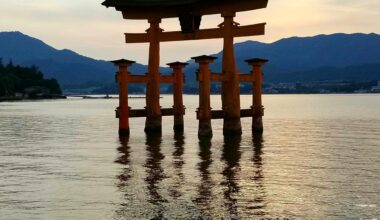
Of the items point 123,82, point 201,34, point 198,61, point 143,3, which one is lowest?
point 123,82

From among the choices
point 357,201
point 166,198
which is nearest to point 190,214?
point 166,198

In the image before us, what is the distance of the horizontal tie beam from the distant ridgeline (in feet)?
355

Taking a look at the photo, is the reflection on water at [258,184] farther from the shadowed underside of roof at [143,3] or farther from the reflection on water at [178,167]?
the shadowed underside of roof at [143,3]

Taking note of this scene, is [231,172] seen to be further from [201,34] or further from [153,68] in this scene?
[153,68]

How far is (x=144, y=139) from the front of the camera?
26.2 m

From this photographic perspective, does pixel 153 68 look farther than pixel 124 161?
Yes

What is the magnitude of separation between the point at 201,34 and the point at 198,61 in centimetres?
257

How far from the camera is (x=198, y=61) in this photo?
23609 millimetres

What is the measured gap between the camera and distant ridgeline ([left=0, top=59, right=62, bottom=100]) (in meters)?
135

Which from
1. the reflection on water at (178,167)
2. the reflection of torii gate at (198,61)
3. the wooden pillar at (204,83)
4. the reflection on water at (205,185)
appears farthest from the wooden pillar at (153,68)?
the reflection on water at (205,185)

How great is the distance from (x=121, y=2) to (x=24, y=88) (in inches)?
5189

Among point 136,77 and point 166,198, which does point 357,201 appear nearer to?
point 166,198

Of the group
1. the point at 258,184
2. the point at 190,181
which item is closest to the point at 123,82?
the point at 190,181

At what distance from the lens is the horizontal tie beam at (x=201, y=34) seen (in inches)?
936
